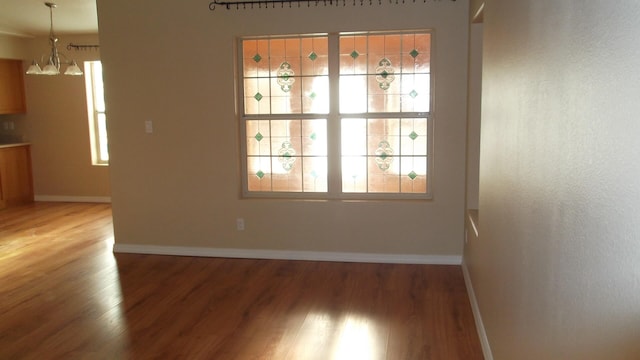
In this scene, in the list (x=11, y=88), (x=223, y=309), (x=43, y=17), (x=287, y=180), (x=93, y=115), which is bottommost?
(x=223, y=309)

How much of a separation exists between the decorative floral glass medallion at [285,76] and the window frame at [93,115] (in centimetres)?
401

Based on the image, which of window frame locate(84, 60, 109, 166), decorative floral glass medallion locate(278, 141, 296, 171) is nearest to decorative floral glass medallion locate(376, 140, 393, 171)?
decorative floral glass medallion locate(278, 141, 296, 171)

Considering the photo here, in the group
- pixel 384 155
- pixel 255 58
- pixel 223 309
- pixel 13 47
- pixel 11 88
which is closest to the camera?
pixel 223 309

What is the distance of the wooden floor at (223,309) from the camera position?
318 centimetres

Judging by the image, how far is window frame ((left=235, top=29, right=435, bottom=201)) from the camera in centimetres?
473

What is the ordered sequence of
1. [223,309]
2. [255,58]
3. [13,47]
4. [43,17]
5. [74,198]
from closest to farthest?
[223,309] < [255,58] < [43,17] < [13,47] < [74,198]

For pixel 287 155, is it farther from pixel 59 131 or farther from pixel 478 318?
pixel 59 131

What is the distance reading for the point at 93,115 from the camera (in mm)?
7906

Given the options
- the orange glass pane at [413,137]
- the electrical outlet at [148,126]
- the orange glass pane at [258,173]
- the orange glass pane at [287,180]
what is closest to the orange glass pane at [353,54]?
Result: the orange glass pane at [413,137]

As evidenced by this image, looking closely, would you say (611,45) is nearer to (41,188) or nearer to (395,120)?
(395,120)

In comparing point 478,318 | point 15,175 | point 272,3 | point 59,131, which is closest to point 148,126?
point 272,3

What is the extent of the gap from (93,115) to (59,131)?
57cm

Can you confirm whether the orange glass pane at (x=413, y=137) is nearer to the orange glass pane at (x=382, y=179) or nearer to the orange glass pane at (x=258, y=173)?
the orange glass pane at (x=382, y=179)

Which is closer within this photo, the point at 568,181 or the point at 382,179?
the point at 568,181
